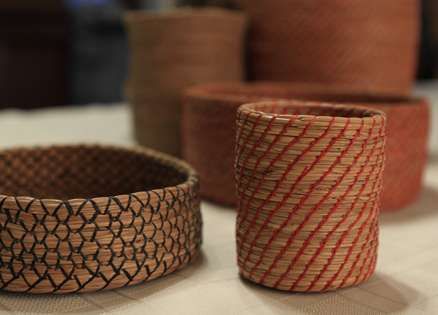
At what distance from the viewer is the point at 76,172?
3.13 ft

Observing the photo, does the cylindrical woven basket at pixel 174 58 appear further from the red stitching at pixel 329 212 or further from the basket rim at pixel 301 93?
the red stitching at pixel 329 212

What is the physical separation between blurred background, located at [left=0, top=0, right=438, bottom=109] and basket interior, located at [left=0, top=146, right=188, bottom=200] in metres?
2.32

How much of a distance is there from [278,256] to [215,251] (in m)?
0.18

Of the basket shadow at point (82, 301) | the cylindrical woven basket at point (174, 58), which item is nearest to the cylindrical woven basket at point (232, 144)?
the cylindrical woven basket at point (174, 58)

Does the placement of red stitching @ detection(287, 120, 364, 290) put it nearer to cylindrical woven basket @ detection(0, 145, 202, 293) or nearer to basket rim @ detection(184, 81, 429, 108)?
cylindrical woven basket @ detection(0, 145, 202, 293)

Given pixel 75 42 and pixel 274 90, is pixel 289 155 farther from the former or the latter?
pixel 75 42

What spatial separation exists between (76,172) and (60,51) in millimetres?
2542

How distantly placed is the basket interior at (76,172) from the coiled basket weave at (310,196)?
0.88ft

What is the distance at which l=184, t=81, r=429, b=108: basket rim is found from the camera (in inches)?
43.8

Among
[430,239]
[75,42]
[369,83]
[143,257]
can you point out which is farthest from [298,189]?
[75,42]

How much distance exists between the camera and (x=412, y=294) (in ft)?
2.28

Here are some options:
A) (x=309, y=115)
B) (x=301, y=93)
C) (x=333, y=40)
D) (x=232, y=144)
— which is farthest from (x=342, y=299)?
(x=333, y=40)

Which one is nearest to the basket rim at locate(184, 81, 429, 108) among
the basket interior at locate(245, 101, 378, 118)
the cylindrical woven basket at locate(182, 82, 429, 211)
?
the cylindrical woven basket at locate(182, 82, 429, 211)

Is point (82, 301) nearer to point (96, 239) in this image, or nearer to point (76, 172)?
point (96, 239)
